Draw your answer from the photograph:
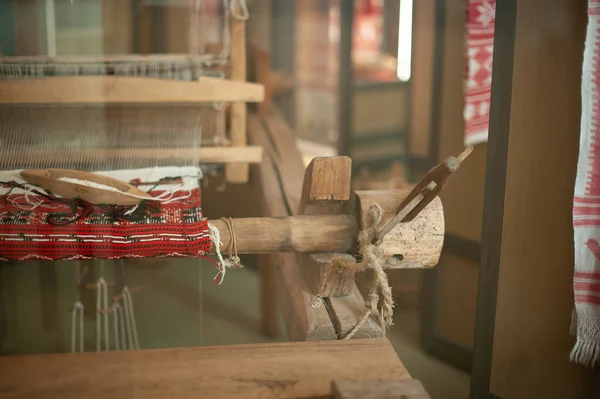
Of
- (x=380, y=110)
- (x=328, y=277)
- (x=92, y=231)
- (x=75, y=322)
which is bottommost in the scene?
(x=75, y=322)

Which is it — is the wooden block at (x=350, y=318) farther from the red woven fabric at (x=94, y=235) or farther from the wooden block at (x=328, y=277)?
the red woven fabric at (x=94, y=235)

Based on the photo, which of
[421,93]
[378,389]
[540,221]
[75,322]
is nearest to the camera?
[378,389]

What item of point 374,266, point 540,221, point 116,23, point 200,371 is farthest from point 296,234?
point 540,221

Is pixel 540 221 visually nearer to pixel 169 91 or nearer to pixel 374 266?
pixel 374 266

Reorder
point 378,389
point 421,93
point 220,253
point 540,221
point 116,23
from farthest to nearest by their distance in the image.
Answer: point 421,93
point 540,221
point 220,253
point 116,23
point 378,389

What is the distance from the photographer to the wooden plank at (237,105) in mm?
1798

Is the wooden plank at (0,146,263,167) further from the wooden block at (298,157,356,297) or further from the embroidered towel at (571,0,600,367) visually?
the embroidered towel at (571,0,600,367)

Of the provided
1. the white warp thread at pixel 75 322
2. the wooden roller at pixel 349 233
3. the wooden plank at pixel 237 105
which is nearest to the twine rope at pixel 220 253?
the wooden roller at pixel 349 233

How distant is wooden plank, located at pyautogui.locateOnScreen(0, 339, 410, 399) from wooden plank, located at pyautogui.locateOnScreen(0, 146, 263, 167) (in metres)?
0.54

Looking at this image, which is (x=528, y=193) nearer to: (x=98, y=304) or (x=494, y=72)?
(x=494, y=72)

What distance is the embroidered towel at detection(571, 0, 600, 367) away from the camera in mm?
1497

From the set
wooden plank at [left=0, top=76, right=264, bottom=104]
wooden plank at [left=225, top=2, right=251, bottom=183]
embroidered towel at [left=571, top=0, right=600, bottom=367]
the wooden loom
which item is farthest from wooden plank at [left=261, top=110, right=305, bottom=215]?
embroidered towel at [left=571, top=0, right=600, bottom=367]

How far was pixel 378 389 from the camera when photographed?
106cm

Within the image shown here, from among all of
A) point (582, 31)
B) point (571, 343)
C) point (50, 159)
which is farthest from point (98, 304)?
point (582, 31)
